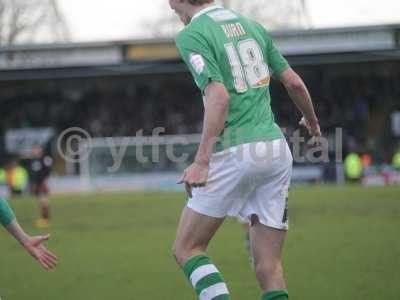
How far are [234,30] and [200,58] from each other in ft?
1.10

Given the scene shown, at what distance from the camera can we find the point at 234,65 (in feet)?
15.3

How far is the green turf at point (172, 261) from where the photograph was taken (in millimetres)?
7676

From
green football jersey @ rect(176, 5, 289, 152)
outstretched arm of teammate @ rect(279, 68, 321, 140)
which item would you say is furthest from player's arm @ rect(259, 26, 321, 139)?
green football jersey @ rect(176, 5, 289, 152)

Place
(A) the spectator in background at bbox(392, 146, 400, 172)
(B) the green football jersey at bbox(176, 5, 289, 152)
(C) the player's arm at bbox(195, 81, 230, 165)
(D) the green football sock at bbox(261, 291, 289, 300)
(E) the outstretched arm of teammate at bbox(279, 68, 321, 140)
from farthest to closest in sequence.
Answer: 1. (A) the spectator in background at bbox(392, 146, 400, 172)
2. (E) the outstretched arm of teammate at bbox(279, 68, 321, 140)
3. (D) the green football sock at bbox(261, 291, 289, 300)
4. (B) the green football jersey at bbox(176, 5, 289, 152)
5. (C) the player's arm at bbox(195, 81, 230, 165)

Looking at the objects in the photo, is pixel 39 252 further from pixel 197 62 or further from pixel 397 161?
pixel 397 161

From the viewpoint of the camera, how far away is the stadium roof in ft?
91.3

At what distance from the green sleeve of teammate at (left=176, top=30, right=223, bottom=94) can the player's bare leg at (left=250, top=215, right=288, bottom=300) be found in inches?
35.9

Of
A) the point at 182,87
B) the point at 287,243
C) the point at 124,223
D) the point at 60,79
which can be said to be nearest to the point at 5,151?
the point at 60,79

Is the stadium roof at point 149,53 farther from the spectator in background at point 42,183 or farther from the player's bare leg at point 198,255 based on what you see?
the player's bare leg at point 198,255

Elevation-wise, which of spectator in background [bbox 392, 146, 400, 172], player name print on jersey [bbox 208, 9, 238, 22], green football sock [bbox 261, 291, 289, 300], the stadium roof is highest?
player name print on jersey [bbox 208, 9, 238, 22]

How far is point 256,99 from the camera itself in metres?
4.75

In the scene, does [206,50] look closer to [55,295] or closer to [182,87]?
[55,295]

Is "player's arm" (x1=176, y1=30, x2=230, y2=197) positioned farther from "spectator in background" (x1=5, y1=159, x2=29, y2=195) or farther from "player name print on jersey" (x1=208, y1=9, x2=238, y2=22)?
"spectator in background" (x1=5, y1=159, x2=29, y2=195)

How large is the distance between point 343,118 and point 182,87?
25.2ft
